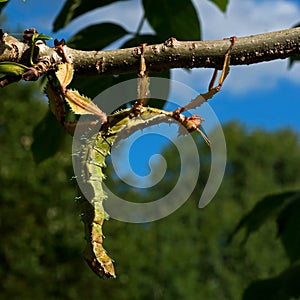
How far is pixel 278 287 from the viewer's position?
2.12 metres

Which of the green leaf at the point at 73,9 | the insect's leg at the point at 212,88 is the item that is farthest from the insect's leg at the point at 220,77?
the green leaf at the point at 73,9

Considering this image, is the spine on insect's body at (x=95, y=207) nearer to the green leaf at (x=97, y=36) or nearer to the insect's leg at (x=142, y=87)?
the insect's leg at (x=142, y=87)

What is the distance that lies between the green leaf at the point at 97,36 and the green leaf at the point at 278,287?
882 mm

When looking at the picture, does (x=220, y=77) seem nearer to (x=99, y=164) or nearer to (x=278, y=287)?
(x=99, y=164)

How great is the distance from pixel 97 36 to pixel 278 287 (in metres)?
0.94

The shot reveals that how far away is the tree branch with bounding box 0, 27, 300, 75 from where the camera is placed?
95 centimetres

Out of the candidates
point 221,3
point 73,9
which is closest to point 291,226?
point 221,3

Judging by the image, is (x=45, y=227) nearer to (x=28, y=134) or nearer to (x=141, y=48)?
(x=28, y=134)

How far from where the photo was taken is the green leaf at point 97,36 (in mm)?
1793

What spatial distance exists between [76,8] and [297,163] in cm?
2686

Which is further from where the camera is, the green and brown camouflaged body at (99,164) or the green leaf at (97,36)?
the green leaf at (97,36)

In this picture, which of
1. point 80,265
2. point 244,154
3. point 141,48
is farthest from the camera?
point 244,154

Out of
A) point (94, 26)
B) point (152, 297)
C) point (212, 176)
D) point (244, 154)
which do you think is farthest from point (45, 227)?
point (244, 154)

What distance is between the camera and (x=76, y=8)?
1.80 metres
